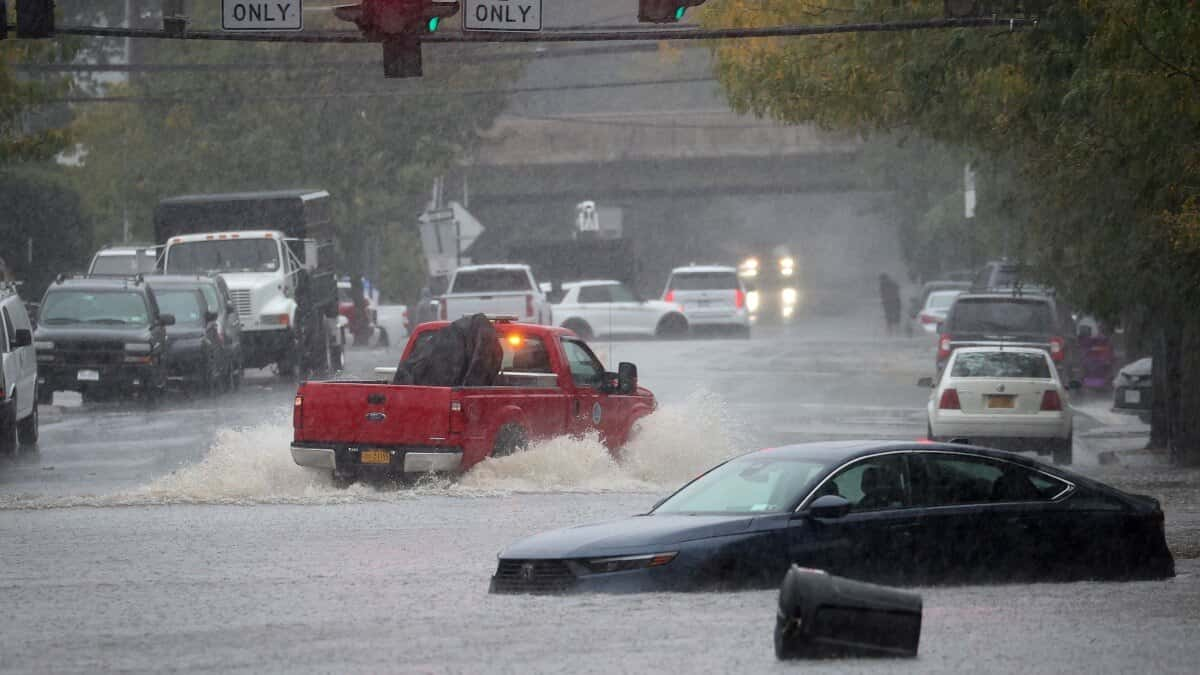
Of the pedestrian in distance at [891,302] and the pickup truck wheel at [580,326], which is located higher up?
the pickup truck wheel at [580,326]

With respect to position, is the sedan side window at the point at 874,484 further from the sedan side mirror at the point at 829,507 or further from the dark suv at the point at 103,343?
the dark suv at the point at 103,343

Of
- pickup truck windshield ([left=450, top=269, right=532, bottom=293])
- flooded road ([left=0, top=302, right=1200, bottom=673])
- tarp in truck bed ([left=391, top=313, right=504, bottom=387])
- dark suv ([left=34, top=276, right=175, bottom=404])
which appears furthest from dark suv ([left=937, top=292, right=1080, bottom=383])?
pickup truck windshield ([left=450, top=269, right=532, bottom=293])

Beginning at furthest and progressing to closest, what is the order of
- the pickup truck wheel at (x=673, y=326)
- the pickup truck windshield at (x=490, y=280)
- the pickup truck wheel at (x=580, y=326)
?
1. the pickup truck wheel at (x=673, y=326)
2. the pickup truck wheel at (x=580, y=326)
3. the pickup truck windshield at (x=490, y=280)

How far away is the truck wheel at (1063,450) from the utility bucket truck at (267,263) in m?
16.4

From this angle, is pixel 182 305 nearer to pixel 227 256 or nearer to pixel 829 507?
pixel 227 256

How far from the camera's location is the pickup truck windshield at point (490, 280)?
4159 centimetres

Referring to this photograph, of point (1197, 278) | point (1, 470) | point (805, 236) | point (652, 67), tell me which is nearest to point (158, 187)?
point (1, 470)

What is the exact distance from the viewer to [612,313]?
164 ft

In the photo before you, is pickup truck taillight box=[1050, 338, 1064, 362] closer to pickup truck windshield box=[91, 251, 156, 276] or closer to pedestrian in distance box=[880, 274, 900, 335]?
pickup truck windshield box=[91, 251, 156, 276]

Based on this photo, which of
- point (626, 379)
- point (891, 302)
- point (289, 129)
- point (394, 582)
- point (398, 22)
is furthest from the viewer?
point (891, 302)

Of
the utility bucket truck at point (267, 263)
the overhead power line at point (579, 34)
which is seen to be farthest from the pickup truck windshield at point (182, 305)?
the overhead power line at point (579, 34)

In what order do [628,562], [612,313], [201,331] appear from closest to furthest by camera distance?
[628,562]
[201,331]
[612,313]

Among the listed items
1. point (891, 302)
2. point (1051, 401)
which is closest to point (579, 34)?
point (1051, 401)

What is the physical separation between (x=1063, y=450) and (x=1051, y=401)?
2.21ft
